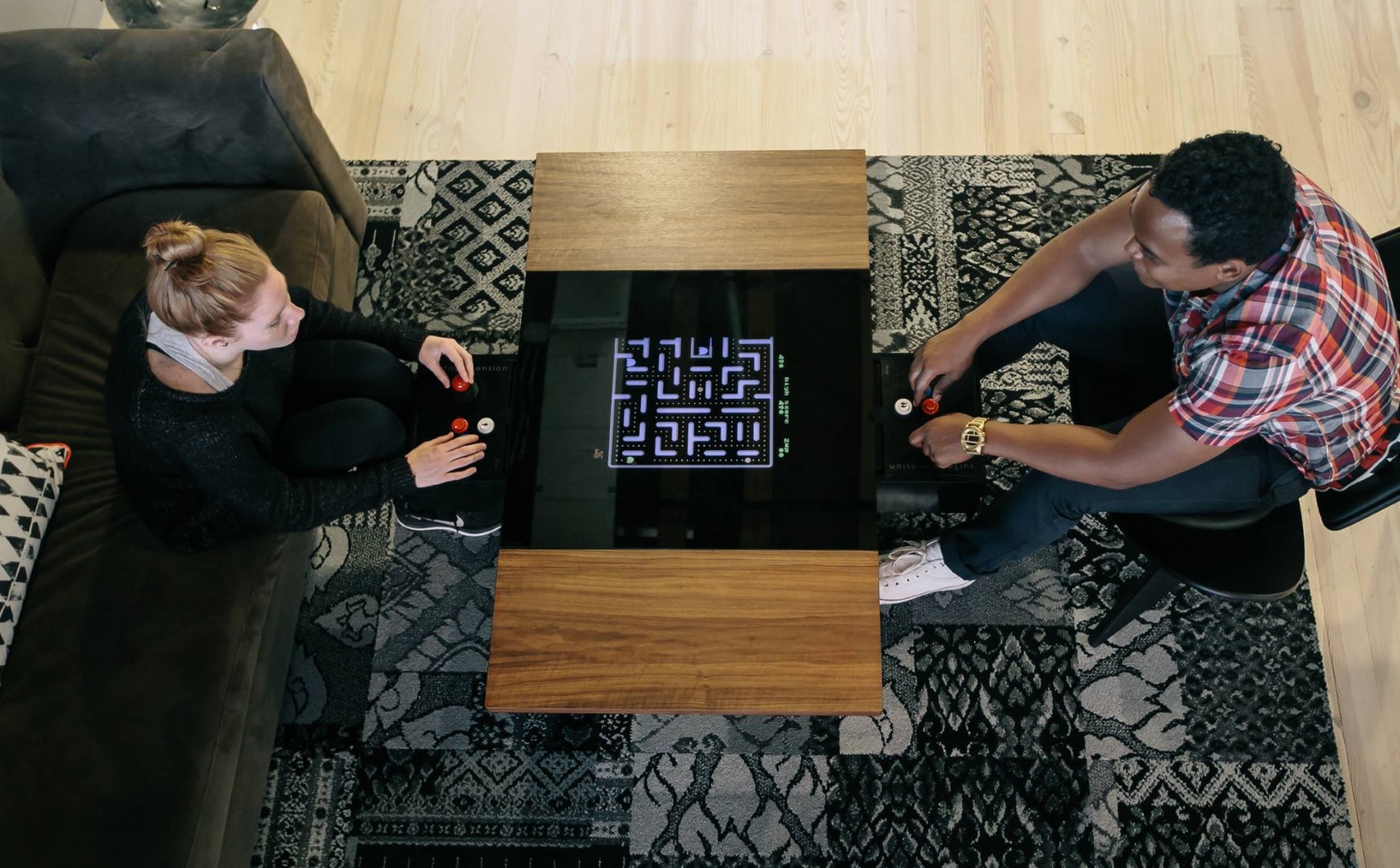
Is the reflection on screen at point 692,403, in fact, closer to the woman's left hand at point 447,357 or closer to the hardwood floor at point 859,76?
the woman's left hand at point 447,357

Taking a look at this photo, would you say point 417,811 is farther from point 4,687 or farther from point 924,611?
point 924,611

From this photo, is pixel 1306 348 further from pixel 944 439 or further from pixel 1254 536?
pixel 944 439

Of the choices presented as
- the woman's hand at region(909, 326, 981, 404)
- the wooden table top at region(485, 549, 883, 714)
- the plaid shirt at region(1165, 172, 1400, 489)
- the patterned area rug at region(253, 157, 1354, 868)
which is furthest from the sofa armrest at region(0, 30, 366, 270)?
the plaid shirt at region(1165, 172, 1400, 489)

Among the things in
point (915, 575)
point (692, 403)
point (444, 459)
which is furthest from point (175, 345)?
point (915, 575)

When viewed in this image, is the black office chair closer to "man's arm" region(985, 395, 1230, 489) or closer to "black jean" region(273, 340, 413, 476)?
"man's arm" region(985, 395, 1230, 489)

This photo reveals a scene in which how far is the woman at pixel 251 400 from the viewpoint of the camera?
61.3 inches

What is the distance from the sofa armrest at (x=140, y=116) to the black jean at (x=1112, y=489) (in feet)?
5.53

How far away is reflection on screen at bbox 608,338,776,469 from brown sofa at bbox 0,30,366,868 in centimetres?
78

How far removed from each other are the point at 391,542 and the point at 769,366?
109 centimetres

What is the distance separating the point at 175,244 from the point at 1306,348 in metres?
1.82

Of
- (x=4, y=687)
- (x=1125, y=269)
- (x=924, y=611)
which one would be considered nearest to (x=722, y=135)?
(x=1125, y=269)

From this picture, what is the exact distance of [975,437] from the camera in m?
1.78

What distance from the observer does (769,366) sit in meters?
1.87

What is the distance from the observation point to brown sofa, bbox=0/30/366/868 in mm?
1653
